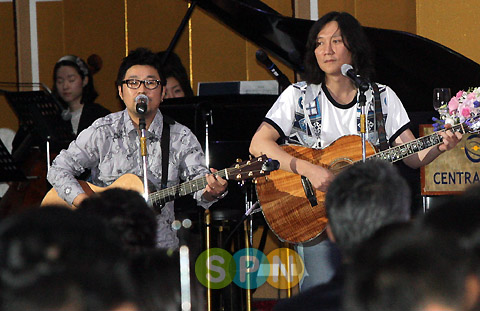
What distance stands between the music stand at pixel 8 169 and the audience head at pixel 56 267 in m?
4.23

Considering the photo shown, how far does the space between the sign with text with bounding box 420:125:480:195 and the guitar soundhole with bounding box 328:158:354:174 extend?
106 cm

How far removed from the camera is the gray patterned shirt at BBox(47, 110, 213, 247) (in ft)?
12.8

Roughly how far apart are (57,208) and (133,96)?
283 cm

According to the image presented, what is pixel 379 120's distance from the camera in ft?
12.0

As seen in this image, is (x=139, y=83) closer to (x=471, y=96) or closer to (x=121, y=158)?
(x=121, y=158)

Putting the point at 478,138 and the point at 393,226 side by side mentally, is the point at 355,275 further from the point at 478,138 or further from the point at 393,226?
the point at 478,138

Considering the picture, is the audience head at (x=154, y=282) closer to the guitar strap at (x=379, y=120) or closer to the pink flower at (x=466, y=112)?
the guitar strap at (x=379, y=120)

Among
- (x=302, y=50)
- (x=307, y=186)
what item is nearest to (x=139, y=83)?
(x=307, y=186)

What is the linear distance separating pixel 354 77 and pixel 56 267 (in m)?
2.74

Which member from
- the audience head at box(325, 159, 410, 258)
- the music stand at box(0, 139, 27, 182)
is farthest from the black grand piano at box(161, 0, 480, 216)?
the audience head at box(325, 159, 410, 258)

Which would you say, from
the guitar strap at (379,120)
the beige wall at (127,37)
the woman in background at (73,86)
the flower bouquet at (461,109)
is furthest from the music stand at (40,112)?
the flower bouquet at (461,109)

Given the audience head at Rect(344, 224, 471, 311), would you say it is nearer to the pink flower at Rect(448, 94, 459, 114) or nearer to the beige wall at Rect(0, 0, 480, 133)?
the pink flower at Rect(448, 94, 459, 114)

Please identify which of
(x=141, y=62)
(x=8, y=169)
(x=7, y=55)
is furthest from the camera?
(x=7, y=55)

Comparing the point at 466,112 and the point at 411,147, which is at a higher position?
the point at 466,112
